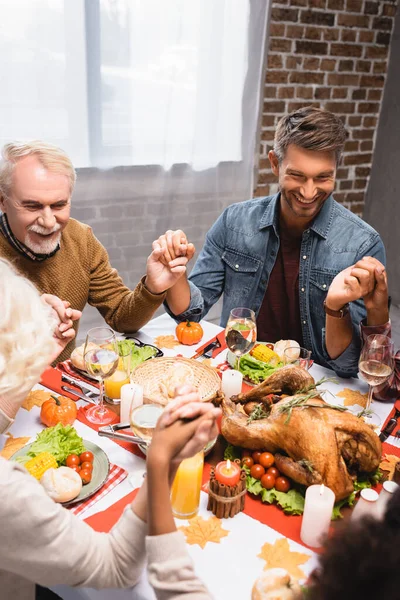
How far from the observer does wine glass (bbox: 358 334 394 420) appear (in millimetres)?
1406

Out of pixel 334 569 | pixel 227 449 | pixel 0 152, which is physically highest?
pixel 0 152

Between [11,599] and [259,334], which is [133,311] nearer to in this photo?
[259,334]

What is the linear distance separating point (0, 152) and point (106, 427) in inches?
47.9

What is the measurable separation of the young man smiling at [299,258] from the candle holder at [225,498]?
0.72 metres

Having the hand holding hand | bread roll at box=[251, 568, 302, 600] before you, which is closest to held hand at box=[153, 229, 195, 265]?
the hand holding hand

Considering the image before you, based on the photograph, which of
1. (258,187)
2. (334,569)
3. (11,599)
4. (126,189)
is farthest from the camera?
(258,187)

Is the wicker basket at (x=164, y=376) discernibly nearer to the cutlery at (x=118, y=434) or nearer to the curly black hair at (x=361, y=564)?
the cutlery at (x=118, y=434)

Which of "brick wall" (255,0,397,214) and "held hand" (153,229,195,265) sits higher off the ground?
"brick wall" (255,0,397,214)

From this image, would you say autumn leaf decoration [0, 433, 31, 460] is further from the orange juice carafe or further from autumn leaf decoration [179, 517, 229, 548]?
autumn leaf decoration [179, 517, 229, 548]

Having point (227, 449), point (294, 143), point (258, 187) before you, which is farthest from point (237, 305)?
point (258, 187)

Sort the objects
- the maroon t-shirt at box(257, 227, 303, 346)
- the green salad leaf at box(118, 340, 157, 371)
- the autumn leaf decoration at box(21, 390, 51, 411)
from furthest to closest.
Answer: the maroon t-shirt at box(257, 227, 303, 346)
the green salad leaf at box(118, 340, 157, 371)
the autumn leaf decoration at box(21, 390, 51, 411)

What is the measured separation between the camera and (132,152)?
316cm

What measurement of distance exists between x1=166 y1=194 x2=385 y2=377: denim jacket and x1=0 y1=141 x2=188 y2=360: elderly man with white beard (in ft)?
0.58

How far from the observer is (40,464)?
3.69 feet
